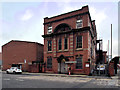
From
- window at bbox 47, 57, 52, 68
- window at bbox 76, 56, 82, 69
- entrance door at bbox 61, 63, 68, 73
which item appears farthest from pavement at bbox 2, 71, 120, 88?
window at bbox 47, 57, 52, 68

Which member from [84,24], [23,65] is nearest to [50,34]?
[84,24]

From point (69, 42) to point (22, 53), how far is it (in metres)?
14.5

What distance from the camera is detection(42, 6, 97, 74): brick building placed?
2373cm

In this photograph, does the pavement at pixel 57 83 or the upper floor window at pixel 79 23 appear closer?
the pavement at pixel 57 83

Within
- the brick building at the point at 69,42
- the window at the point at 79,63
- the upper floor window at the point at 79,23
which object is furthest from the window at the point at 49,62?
the upper floor window at the point at 79,23

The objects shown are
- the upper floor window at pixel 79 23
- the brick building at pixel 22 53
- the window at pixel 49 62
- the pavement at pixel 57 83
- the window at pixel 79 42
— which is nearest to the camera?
the pavement at pixel 57 83

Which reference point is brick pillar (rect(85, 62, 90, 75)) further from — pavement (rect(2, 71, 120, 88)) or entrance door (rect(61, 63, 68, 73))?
pavement (rect(2, 71, 120, 88))

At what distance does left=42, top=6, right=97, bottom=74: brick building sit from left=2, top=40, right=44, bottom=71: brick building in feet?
18.0

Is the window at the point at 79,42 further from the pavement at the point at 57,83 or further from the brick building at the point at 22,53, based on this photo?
the brick building at the point at 22,53

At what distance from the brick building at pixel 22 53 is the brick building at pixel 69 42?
5.49m

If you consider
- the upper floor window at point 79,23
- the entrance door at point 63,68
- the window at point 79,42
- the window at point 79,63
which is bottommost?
the entrance door at point 63,68

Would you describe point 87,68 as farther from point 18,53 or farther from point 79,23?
point 18,53

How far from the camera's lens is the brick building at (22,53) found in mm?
32438

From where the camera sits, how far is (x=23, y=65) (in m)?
32.8
